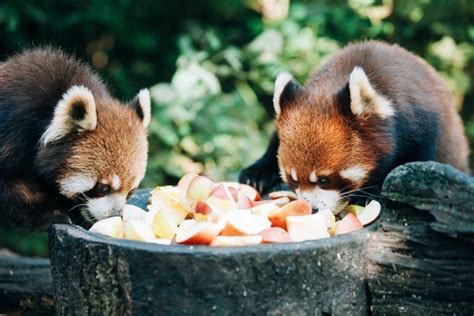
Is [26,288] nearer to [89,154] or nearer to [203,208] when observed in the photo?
[89,154]

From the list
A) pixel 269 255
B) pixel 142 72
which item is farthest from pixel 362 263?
pixel 142 72

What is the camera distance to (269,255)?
2424mm

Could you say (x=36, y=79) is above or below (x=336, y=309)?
above

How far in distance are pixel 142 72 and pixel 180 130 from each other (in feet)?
3.59

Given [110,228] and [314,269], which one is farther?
[110,228]

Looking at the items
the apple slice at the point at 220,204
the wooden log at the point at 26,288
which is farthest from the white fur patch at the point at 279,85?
the wooden log at the point at 26,288

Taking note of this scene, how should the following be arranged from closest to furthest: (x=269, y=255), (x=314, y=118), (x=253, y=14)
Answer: (x=269, y=255) → (x=314, y=118) → (x=253, y=14)

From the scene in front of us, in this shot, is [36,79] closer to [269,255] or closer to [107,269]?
[107,269]

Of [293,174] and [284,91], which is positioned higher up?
[284,91]

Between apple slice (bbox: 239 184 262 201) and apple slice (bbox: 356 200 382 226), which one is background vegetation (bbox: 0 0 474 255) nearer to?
apple slice (bbox: 239 184 262 201)

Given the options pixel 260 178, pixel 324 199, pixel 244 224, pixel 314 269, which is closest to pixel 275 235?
pixel 244 224

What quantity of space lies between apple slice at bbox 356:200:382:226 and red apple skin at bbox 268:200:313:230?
0.22m

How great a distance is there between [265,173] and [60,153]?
1.13 metres

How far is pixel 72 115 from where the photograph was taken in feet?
10.7
